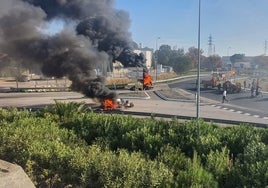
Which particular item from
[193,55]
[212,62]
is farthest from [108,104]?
[212,62]

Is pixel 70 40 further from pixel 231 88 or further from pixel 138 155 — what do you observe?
pixel 231 88

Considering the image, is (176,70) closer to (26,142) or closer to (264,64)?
(264,64)

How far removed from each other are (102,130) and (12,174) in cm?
668

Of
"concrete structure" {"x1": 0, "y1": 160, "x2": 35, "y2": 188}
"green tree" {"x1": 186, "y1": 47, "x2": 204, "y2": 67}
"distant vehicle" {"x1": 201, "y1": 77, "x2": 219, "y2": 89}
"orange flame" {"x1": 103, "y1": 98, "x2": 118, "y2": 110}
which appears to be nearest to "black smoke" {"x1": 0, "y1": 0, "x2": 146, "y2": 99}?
"orange flame" {"x1": 103, "y1": 98, "x2": 118, "y2": 110}

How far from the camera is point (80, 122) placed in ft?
53.2

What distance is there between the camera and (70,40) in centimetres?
3130

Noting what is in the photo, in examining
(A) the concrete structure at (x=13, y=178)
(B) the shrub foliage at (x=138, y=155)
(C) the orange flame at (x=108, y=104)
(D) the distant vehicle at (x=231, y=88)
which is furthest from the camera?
(D) the distant vehicle at (x=231, y=88)

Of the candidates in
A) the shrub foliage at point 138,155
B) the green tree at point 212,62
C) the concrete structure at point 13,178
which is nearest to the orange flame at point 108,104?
the shrub foliage at point 138,155

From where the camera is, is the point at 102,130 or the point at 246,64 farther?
the point at 246,64

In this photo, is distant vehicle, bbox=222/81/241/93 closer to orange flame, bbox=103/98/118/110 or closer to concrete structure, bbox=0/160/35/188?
orange flame, bbox=103/98/118/110

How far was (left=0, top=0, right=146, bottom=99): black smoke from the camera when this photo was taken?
29141 millimetres

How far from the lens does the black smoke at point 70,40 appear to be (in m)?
29.1

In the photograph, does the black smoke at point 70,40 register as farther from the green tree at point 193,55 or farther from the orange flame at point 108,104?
the green tree at point 193,55

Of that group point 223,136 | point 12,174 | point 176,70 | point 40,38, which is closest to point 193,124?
point 223,136
